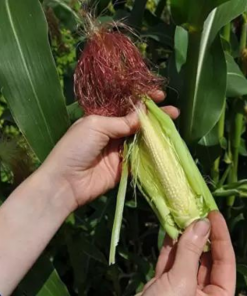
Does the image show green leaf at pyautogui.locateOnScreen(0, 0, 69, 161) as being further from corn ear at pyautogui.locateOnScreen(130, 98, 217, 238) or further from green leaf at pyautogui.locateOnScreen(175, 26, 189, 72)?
green leaf at pyautogui.locateOnScreen(175, 26, 189, 72)

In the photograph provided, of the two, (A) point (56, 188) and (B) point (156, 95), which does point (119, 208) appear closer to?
(A) point (56, 188)

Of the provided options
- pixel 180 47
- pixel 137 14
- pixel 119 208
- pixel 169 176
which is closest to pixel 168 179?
pixel 169 176

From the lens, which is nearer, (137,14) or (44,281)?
(44,281)

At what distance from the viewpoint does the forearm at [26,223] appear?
1.25m

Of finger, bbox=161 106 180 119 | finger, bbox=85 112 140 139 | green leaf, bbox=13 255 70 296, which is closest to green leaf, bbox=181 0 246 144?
finger, bbox=161 106 180 119

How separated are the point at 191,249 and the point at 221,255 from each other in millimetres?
89

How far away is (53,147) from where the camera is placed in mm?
1351

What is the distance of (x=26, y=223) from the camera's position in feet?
4.18

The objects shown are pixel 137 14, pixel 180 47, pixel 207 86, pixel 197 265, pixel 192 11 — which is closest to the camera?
pixel 197 265

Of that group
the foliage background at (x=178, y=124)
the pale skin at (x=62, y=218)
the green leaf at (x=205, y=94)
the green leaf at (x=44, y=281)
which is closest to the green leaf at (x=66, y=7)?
the foliage background at (x=178, y=124)

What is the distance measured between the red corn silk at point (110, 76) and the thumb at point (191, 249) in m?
0.27

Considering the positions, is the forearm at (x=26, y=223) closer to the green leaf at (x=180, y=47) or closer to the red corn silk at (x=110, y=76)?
the red corn silk at (x=110, y=76)

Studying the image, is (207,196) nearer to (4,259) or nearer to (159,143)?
(159,143)

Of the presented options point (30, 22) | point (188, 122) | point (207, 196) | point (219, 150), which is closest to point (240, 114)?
point (219, 150)
